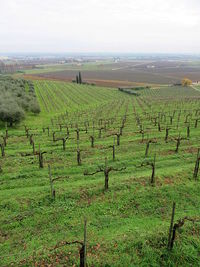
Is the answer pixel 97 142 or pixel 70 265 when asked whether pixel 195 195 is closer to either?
pixel 70 265

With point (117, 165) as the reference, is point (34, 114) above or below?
below

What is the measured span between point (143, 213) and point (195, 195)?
4651 mm

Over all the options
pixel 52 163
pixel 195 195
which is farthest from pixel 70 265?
pixel 52 163

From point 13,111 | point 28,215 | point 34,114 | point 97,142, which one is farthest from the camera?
point 34,114

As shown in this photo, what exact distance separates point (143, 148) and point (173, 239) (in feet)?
50.9

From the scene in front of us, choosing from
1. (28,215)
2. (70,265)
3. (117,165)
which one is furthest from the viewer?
(117,165)

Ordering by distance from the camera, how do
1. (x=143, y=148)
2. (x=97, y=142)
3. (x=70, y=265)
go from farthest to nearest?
(x=97, y=142) → (x=143, y=148) → (x=70, y=265)

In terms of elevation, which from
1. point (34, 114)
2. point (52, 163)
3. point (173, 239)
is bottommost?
point (34, 114)

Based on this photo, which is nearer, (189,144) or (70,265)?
(70,265)

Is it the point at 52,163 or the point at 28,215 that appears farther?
the point at 52,163

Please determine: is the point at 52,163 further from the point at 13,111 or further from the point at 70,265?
the point at 13,111

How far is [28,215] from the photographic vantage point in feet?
45.9

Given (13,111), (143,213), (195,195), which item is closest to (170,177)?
(195,195)

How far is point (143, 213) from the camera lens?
14.0m
